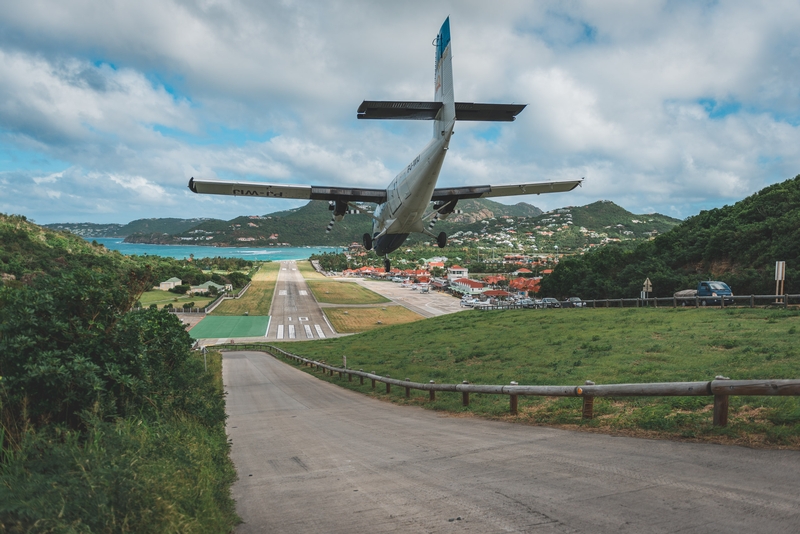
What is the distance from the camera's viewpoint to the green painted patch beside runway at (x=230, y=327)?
65506 millimetres

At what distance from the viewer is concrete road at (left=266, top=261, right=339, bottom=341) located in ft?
216

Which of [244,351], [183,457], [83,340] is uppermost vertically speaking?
[83,340]

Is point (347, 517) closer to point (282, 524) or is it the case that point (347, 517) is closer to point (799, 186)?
point (282, 524)

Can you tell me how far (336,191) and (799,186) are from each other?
55.3 meters

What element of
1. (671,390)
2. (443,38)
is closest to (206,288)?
(443,38)

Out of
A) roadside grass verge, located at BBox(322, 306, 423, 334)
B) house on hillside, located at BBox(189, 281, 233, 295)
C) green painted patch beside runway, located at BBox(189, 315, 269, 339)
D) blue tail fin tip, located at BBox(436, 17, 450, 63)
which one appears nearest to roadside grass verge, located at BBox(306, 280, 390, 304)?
roadside grass verge, located at BBox(322, 306, 423, 334)

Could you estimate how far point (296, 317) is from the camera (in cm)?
8038

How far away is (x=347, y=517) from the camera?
4.58 metres

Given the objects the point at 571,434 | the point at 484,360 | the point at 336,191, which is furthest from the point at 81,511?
the point at 336,191

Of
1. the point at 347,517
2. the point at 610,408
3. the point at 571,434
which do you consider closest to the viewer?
the point at 347,517

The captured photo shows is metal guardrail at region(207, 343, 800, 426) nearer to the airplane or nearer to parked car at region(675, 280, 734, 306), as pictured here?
the airplane

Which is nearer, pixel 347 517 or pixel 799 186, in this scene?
pixel 347 517

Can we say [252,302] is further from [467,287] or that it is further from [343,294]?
[467,287]

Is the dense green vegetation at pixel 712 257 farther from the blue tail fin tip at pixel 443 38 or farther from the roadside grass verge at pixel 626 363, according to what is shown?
the blue tail fin tip at pixel 443 38
